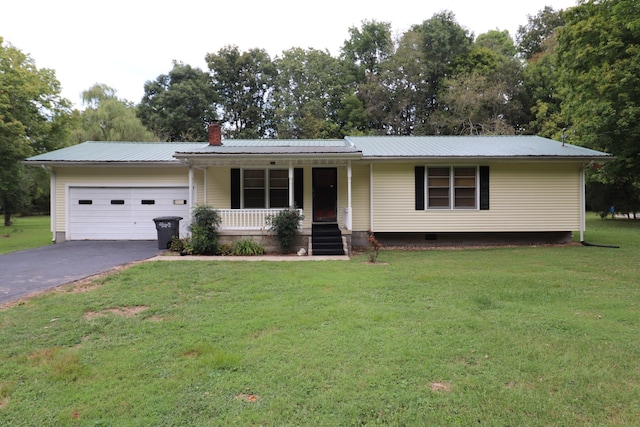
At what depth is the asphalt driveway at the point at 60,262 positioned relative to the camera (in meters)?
6.16

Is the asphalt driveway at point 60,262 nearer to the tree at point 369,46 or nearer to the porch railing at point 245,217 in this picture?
the porch railing at point 245,217

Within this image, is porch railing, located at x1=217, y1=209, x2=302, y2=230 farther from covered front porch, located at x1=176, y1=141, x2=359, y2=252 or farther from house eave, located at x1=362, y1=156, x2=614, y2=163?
house eave, located at x1=362, y1=156, x2=614, y2=163

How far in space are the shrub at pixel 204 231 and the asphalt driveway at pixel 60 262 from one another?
124 cm

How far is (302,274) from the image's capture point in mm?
7035

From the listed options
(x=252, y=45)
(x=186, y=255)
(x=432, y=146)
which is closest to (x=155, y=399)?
(x=186, y=255)

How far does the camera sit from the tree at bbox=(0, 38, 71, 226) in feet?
57.5

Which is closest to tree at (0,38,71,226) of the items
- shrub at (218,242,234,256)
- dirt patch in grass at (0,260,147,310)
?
shrub at (218,242,234,256)

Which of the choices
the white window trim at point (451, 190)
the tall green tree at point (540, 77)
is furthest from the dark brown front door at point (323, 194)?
the tall green tree at point (540, 77)

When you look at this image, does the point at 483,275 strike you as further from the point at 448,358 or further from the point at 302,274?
the point at 448,358

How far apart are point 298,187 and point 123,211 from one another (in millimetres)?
6486

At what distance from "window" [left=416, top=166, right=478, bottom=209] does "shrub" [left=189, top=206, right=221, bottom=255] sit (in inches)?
271

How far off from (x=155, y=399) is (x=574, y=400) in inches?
125

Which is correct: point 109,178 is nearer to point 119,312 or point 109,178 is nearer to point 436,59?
point 119,312

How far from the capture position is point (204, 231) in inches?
379
